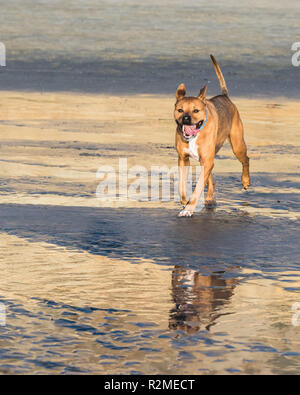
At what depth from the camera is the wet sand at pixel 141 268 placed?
5.68 m

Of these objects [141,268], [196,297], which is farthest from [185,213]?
[196,297]

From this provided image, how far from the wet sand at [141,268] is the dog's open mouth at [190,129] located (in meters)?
0.76

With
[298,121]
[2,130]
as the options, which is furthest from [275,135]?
[2,130]

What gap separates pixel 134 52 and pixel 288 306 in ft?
63.2

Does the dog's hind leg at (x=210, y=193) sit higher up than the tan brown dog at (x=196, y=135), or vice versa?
the tan brown dog at (x=196, y=135)

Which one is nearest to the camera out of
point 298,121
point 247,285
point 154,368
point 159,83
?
point 154,368

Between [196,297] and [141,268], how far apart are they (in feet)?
3.01

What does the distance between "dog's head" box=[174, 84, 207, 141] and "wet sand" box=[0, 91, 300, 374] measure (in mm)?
807

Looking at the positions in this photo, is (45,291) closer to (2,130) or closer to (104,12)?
(2,130)

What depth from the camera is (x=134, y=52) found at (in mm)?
25375
